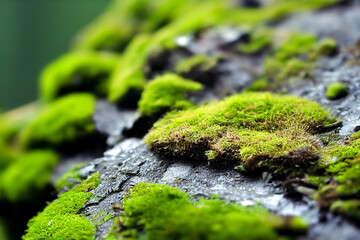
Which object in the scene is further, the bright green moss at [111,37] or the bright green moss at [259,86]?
the bright green moss at [111,37]

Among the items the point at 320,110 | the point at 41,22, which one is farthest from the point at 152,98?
the point at 41,22

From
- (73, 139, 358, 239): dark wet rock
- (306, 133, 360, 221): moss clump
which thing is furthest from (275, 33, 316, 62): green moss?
(73, 139, 358, 239): dark wet rock

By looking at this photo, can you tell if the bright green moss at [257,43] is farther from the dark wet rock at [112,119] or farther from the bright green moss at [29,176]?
the bright green moss at [29,176]

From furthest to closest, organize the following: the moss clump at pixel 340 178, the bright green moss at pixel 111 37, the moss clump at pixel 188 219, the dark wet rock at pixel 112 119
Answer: the bright green moss at pixel 111 37, the dark wet rock at pixel 112 119, the moss clump at pixel 340 178, the moss clump at pixel 188 219

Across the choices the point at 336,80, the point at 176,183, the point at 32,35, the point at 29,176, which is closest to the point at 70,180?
the point at 29,176

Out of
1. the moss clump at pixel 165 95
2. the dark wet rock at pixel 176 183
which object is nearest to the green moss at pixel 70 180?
the dark wet rock at pixel 176 183

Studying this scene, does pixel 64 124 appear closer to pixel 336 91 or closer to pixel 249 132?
pixel 249 132

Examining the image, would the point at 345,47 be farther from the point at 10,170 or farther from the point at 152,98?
the point at 10,170
